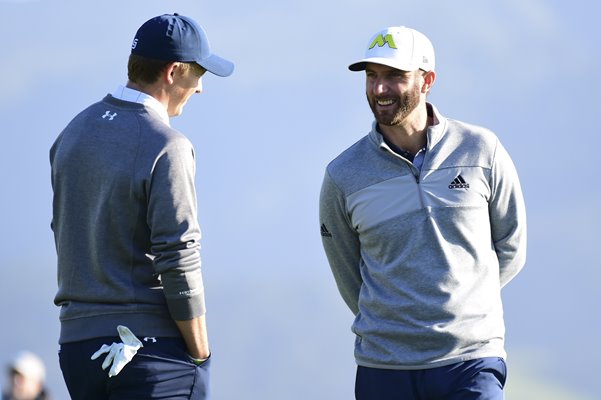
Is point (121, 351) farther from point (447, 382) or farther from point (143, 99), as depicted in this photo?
point (447, 382)

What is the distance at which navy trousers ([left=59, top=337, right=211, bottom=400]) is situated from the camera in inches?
119

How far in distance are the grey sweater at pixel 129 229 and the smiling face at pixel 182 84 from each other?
0.39 ft

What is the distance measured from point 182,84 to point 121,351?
82 centimetres

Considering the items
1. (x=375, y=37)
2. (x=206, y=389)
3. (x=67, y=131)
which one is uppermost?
(x=375, y=37)

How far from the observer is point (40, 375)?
5504 mm

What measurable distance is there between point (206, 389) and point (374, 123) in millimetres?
1143

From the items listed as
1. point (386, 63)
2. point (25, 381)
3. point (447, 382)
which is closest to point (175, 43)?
point (386, 63)

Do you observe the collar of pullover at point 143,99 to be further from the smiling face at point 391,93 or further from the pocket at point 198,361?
the smiling face at point 391,93

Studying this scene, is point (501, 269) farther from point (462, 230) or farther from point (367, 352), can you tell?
point (367, 352)

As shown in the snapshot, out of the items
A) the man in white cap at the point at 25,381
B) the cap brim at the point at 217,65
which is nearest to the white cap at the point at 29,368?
the man in white cap at the point at 25,381

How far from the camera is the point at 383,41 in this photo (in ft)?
12.1

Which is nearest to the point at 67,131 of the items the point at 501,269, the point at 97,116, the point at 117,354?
the point at 97,116

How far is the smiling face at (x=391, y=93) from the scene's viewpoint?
3.64m

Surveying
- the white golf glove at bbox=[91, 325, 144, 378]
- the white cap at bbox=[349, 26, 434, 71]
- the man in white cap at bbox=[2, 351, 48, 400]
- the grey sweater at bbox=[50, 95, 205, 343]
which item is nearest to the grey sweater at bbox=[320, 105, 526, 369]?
the white cap at bbox=[349, 26, 434, 71]
